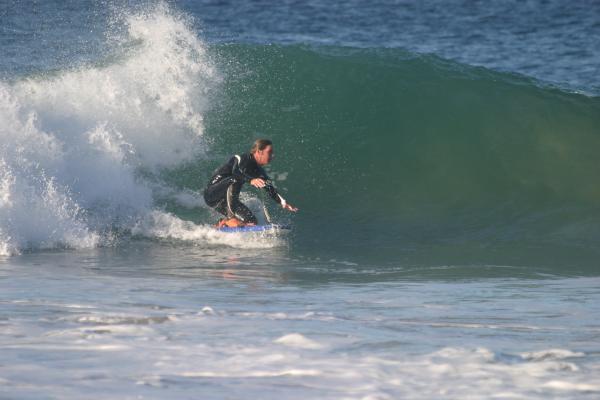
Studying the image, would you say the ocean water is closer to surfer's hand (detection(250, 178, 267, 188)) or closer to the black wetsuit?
the black wetsuit

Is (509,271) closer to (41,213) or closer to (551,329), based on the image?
(551,329)

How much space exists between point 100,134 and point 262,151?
344 cm

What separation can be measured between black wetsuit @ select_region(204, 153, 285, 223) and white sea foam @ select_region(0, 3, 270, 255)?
36cm

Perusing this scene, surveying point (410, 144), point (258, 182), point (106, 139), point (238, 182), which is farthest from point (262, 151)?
point (410, 144)

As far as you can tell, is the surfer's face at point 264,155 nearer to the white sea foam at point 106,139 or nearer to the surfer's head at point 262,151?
the surfer's head at point 262,151

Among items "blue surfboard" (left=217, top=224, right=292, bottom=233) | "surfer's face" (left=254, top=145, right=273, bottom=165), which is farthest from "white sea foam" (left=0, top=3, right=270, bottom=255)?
"surfer's face" (left=254, top=145, right=273, bottom=165)

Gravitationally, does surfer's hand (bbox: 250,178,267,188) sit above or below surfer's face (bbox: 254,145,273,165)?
below

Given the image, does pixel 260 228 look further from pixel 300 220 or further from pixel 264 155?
pixel 300 220

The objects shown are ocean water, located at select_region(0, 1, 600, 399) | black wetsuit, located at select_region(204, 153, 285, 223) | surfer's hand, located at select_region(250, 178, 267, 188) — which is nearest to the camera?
ocean water, located at select_region(0, 1, 600, 399)

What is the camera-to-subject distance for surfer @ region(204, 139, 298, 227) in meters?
Answer: 11.4

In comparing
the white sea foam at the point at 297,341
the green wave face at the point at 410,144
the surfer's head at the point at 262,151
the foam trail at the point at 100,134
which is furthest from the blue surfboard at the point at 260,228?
the white sea foam at the point at 297,341

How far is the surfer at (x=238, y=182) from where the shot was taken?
1139cm

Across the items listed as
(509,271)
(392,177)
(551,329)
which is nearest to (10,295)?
(551,329)

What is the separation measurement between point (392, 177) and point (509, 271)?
519 centimetres
